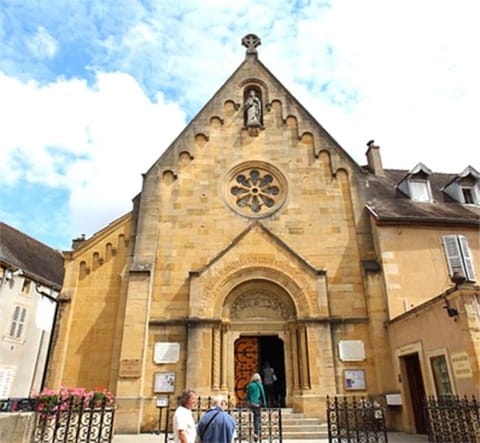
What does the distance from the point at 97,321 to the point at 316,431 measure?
8645 mm

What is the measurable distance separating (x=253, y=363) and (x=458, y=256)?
29.4 feet

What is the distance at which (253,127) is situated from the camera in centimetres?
1770

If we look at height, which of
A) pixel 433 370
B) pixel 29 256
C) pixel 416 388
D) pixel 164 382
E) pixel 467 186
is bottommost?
pixel 416 388

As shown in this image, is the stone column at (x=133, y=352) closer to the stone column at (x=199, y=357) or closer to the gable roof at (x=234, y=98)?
the stone column at (x=199, y=357)

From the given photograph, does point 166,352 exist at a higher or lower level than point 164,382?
higher

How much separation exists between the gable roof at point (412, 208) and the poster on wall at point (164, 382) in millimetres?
9767

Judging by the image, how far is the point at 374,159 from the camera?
2148 cm

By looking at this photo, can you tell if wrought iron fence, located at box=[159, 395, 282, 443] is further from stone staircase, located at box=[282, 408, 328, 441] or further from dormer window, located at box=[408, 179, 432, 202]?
dormer window, located at box=[408, 179, 432, 202]

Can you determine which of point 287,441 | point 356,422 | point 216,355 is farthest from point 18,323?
point 356,422

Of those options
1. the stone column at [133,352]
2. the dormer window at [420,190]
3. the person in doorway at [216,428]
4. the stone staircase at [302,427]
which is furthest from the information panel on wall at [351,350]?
the person in doorway at [216,428]

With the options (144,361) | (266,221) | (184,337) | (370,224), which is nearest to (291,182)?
(266,221)

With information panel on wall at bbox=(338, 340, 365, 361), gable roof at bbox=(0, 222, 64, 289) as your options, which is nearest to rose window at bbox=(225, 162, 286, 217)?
information panel on wall at bbox=(338, 340, 365, 361)

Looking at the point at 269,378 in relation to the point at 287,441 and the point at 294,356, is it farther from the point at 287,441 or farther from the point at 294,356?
the point at 287,441

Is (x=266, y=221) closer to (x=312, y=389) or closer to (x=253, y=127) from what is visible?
(x=253, y=127)
